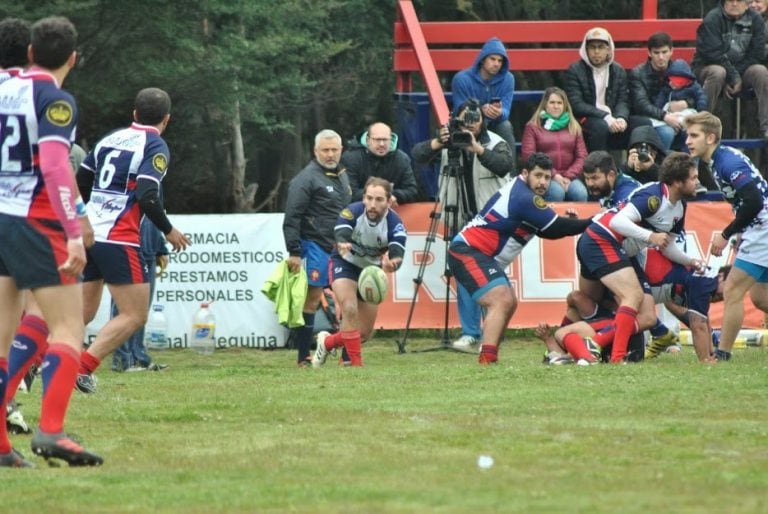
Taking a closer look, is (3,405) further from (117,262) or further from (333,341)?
(333,341)

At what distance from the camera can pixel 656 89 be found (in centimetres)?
1870

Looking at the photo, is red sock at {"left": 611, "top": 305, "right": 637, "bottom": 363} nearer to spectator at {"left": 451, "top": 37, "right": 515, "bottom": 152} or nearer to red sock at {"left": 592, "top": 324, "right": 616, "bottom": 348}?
red sock at {"left": 592, "top": 324, "right": 616, "bottom": 348}

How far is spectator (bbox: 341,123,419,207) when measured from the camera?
16.6 m

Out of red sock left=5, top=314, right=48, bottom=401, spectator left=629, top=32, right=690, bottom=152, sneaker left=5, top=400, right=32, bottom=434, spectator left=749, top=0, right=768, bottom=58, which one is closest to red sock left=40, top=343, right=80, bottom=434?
red sock left=5, top=314, right=48, bottom=401

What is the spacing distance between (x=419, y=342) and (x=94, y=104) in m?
7.54

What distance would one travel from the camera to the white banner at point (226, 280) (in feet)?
60.1

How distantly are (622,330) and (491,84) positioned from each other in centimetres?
493

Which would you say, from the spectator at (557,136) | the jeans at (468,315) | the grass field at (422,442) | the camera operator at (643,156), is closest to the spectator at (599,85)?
the spectator at (557,136)

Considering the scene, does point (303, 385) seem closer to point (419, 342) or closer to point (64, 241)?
point (64, 241)

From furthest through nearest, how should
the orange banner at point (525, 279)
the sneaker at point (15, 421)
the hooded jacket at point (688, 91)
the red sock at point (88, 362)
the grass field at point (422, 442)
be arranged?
the hooded jacket at point (688, 91) → the orange banner at point (525, 279) → the red sock at point (88, 362) → the sneaker at point (15, 421) → the grass field at point (422, 442)

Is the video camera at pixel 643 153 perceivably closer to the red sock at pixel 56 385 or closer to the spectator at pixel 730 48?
the spectator at pixel 730 48

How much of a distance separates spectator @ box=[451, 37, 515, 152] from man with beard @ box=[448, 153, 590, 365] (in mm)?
3573

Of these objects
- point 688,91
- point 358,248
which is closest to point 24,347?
point 358,248

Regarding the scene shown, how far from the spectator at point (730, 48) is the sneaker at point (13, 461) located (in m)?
12.4
